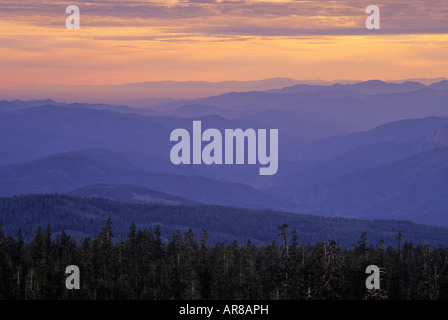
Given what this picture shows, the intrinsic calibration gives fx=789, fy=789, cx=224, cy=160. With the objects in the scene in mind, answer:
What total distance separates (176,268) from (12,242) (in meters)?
29.5

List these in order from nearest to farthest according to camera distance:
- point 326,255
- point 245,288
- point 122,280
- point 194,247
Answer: point 326,255
point 245,288
point 122,280
point 194,247

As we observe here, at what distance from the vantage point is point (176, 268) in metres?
115

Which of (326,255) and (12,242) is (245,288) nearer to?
(326,255)

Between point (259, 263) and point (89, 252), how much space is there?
86.8 feet
